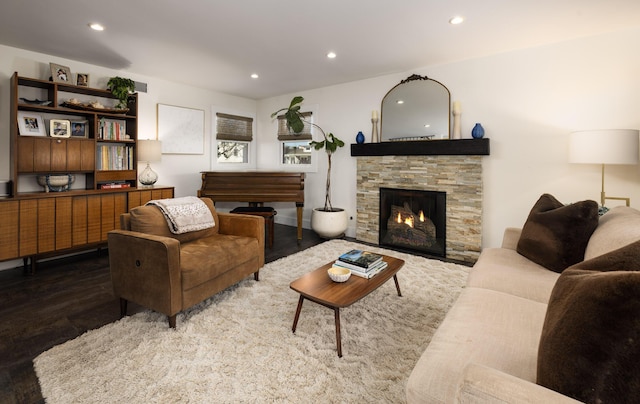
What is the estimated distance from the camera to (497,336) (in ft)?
4.13

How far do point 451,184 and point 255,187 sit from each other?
2.69 metres

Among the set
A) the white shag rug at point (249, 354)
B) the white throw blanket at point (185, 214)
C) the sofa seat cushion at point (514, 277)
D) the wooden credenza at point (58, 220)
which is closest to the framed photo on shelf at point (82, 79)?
the wooden credenza at point (58, 220)

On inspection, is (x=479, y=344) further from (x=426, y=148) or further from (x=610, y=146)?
(x=426, y=148)

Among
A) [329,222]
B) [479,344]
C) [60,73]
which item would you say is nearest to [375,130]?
[329,222]

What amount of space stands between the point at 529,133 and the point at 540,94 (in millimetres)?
420

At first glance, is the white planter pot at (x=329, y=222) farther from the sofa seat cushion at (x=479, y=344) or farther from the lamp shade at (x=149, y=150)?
the sofa seat cushion at (x=479, y=344)

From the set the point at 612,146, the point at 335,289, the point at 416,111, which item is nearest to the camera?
the point at 335,289

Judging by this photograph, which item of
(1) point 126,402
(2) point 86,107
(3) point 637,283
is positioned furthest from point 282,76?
(3) point 637,283

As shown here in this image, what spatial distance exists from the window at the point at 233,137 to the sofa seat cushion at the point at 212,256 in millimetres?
3138

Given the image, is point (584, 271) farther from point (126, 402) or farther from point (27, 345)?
point (27, 345)

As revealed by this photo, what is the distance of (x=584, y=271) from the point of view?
964 millimetres

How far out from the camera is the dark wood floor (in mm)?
1682

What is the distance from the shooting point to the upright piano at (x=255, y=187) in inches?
175

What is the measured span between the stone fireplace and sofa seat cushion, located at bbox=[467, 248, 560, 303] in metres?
1.49
